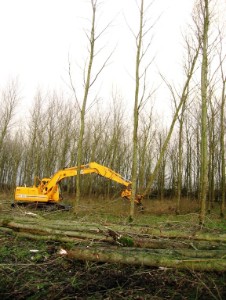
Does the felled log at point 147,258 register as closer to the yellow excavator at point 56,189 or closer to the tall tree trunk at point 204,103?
the tall tree trunk at point 204,103

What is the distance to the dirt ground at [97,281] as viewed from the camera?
3518 mm

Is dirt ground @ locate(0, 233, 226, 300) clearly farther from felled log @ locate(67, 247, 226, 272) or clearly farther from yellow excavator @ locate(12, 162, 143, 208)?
yellow excavator @ locate(12, 162, 143, 208)

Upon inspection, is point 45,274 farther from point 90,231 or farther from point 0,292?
point 90,231

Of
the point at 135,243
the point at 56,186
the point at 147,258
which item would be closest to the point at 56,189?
the point at 56,186

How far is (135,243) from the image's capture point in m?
5.12

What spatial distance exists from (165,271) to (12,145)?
43681 millimetres

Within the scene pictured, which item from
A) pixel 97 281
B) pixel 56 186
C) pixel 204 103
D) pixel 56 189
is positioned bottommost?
pixel 97 281

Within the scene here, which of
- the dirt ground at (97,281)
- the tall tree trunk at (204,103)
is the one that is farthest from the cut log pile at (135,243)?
the tall tree trunk at (204,103)

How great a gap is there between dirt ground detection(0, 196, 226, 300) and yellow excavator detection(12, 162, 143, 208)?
401 inches

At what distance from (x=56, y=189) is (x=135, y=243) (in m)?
11.4

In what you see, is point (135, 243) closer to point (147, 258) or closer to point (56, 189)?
point (147, 258)

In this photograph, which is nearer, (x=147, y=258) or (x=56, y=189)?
(x=147, y=258)

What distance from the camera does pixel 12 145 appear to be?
4438 centimetres

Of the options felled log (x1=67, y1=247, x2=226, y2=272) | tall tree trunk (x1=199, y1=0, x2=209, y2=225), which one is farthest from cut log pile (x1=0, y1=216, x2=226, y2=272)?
tall tree trunk (x1=199, y1=0, x2=209, y2=225)
